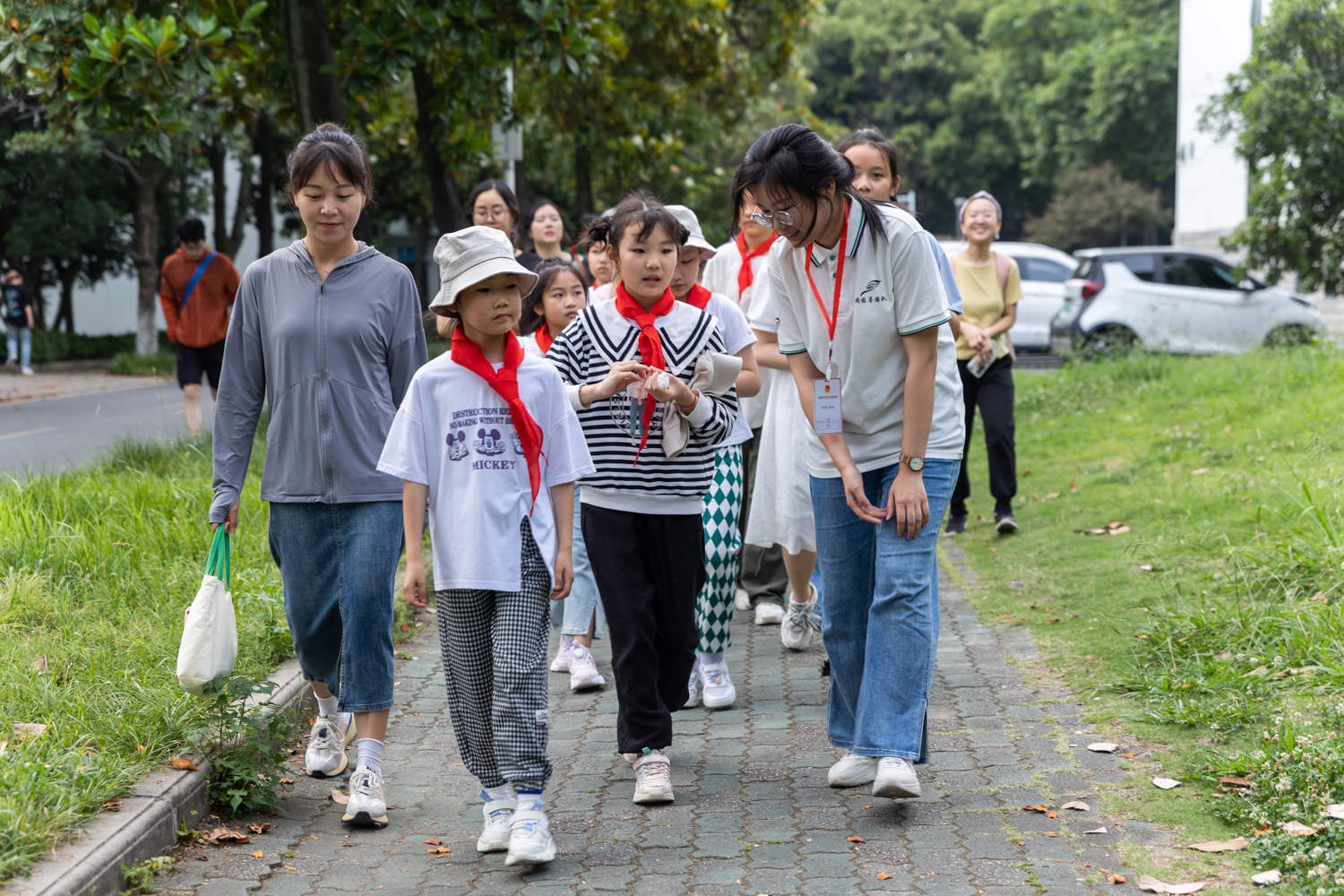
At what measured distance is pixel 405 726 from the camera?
516 cm

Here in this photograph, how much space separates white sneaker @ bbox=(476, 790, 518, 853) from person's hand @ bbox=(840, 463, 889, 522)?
132cm

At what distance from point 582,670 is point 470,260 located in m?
2.36

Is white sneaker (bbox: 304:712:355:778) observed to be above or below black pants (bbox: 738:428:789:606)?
below

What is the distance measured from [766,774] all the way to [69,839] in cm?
213

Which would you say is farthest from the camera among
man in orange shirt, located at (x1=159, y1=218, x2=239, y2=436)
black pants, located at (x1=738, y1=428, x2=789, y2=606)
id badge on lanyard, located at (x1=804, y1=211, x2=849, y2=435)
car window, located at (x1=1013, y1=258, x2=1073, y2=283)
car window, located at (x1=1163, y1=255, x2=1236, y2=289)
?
car window, located at (x1=1013, y1=258, x2=1073, y2=283)

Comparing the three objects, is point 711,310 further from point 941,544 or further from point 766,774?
point 941,544

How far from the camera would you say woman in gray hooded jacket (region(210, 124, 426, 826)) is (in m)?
4.03

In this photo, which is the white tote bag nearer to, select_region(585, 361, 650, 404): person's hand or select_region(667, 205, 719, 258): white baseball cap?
select_region(585, 361, 650, 404): person's hand

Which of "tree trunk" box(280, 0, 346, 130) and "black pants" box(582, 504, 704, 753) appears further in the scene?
"tree trunk" box(280, 0, 346, 130)

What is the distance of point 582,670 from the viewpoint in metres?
5.58

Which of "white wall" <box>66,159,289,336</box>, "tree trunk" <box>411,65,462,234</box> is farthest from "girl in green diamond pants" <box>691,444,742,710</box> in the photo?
"white wall" <box>66,159,289,336</box>

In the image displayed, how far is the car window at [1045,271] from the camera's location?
23562 millimetres

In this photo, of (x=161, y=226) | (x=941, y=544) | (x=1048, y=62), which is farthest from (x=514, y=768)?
(x=1048, y=62)

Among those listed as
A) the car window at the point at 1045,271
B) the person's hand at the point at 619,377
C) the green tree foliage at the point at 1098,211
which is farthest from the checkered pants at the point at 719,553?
the green tree foliage at the point at 1098,211
